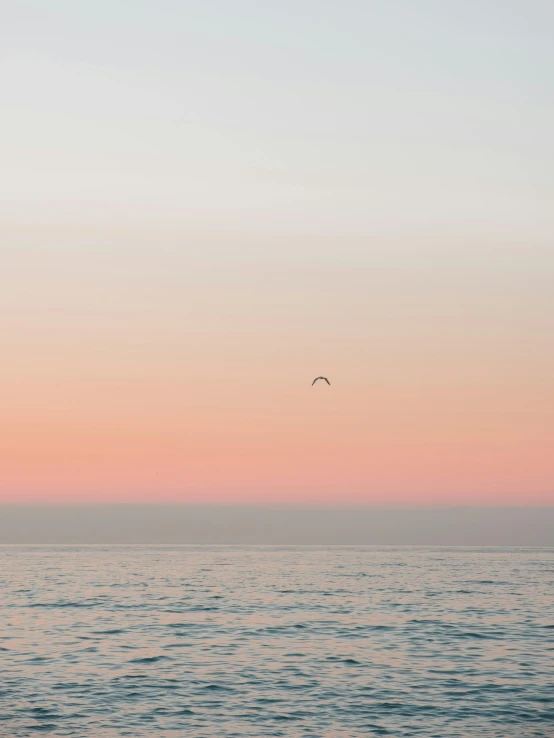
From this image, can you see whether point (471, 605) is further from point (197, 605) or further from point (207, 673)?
point (207, 673)

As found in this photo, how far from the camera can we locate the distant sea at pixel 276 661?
28438 mm

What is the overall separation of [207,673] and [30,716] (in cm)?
1038

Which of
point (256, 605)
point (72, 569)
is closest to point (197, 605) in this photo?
point (256, 605)

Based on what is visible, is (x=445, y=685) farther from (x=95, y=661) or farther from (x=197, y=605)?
(x=197, y=605)

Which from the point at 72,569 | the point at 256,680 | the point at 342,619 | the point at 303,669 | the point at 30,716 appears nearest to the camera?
the point at 30,716

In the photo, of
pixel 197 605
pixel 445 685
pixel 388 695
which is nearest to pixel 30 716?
pixel 388 695

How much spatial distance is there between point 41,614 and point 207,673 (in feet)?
78.4

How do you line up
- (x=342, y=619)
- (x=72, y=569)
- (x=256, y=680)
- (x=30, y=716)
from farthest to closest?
(x=72, y=569), (x=342, y=619), (x=256, y=680), (x=30, y=716)

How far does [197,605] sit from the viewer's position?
2532 inches

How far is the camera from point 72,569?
358ft

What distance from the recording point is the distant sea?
2844cm

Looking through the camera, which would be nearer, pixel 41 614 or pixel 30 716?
pixel 30 716

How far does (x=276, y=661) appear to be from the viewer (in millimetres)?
40125

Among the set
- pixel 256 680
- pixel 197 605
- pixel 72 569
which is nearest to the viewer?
pixel 256 680
